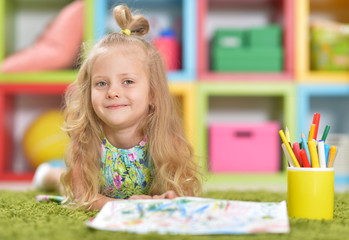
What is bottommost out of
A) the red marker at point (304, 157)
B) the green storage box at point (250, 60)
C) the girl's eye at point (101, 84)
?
the red marker at point (304, 157)

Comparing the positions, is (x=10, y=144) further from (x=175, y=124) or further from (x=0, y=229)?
(x=0, y=229)

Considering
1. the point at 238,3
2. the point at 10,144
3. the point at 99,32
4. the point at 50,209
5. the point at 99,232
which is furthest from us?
the point at 238,3

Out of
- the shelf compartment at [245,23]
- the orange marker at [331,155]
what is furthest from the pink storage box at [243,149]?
the orange marker at [331,155]

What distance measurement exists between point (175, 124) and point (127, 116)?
0.14 meters

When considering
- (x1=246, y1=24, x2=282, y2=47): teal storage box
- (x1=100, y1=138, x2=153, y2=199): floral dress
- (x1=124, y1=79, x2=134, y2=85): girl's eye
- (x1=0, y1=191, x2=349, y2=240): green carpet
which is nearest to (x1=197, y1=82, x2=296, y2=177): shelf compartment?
(x1=246, y1=24, x2=282, y2=47): teal storage box

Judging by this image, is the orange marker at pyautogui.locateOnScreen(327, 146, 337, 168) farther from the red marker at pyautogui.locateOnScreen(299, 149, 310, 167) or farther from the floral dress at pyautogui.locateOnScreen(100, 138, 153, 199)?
the floral dress at pyautogui.locateOnScreen(100, 138, 153, 199)

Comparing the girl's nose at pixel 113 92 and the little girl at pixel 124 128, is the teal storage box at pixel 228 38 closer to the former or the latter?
the little girl at pixel 124 128

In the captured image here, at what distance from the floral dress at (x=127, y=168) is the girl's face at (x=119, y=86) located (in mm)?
78

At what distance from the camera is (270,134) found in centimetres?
198

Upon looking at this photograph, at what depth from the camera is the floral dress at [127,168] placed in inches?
42.8

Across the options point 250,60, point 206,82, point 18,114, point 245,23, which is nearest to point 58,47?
point 18,114

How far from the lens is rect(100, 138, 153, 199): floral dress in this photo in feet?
3.57

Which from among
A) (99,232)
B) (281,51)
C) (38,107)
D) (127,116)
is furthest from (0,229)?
(38,107)

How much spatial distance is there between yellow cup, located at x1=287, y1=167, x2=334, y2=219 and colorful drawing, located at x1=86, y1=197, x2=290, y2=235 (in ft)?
0.11
